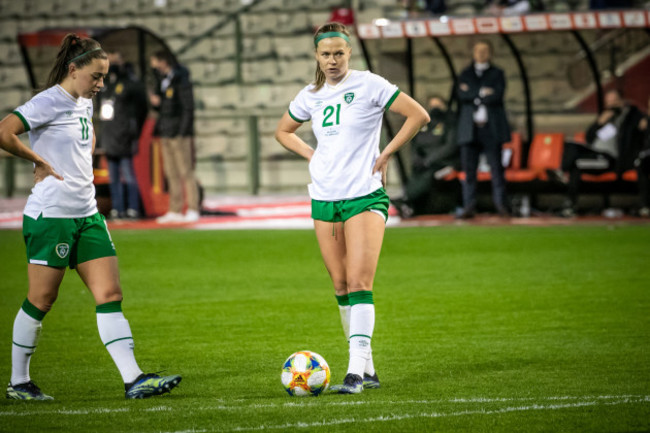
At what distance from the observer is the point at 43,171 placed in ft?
20.1

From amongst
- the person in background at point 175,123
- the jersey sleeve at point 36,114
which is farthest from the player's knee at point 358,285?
the person in background at point 175,123

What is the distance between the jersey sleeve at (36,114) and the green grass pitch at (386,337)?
4.72 feet

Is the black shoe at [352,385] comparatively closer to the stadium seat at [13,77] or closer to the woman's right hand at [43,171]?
the woman's right hand at [43,171]

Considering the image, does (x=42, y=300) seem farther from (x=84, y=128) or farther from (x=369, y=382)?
(x=369, y=382)

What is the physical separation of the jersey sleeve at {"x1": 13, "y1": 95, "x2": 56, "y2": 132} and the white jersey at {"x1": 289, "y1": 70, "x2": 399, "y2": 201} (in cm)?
142

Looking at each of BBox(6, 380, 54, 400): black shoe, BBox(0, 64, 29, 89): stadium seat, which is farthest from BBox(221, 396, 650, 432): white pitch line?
BBox(0, 64, 29, 89): stadium seat

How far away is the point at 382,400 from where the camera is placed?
19.8 ft

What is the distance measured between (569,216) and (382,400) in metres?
12.0

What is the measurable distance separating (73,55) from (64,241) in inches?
38.8

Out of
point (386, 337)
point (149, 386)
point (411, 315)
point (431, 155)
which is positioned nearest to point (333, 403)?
point (149, 386)

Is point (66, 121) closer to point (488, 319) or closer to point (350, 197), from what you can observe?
point (350, 197)

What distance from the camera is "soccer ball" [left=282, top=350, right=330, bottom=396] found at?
617 cm

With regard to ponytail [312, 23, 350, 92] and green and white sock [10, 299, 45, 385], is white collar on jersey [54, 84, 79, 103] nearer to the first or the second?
green and white sock [10, 299, 45, 385]

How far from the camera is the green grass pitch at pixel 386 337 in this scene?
5691 millimetres
